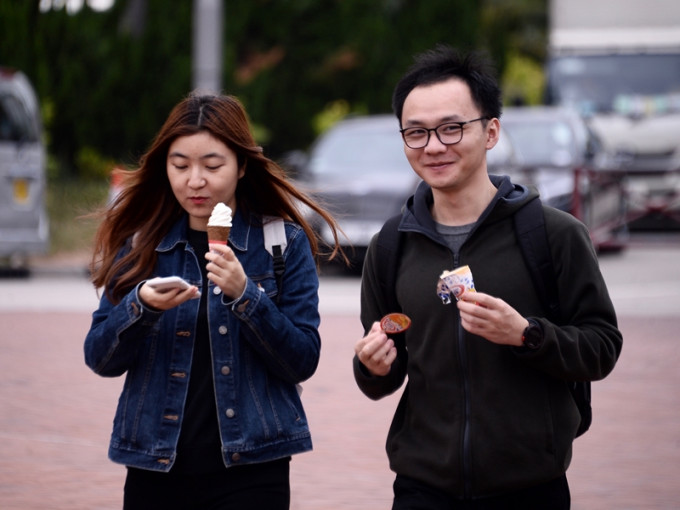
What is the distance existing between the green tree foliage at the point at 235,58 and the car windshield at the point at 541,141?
13.5ft

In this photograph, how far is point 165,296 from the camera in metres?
3.01

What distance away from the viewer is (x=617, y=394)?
8047 millimetres

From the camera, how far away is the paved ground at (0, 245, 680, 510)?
566 centimetres

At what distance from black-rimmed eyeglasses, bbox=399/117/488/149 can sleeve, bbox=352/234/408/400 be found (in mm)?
273

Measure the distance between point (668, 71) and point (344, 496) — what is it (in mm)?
16410

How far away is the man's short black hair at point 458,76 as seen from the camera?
310 cm

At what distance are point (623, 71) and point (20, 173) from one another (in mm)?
10298

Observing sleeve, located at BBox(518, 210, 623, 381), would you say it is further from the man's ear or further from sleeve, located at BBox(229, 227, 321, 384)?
sleeve, located at BBox(229, 227, 321, 384)

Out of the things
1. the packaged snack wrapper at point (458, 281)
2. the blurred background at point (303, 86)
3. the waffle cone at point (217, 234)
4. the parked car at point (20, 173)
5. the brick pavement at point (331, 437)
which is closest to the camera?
the packaged snack wrapper at point (458, 281)

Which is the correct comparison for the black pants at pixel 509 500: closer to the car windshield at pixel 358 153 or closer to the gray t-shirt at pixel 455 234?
the gray t-shirt at pixel 455 234

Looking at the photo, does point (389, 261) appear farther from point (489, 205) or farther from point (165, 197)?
point (165, 197)

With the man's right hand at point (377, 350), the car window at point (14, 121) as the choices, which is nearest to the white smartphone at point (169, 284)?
the man's right hand at point (377, 350)

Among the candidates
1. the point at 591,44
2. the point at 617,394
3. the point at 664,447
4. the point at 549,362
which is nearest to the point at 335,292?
the point at 617,394

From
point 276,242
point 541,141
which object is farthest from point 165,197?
point 541,141
